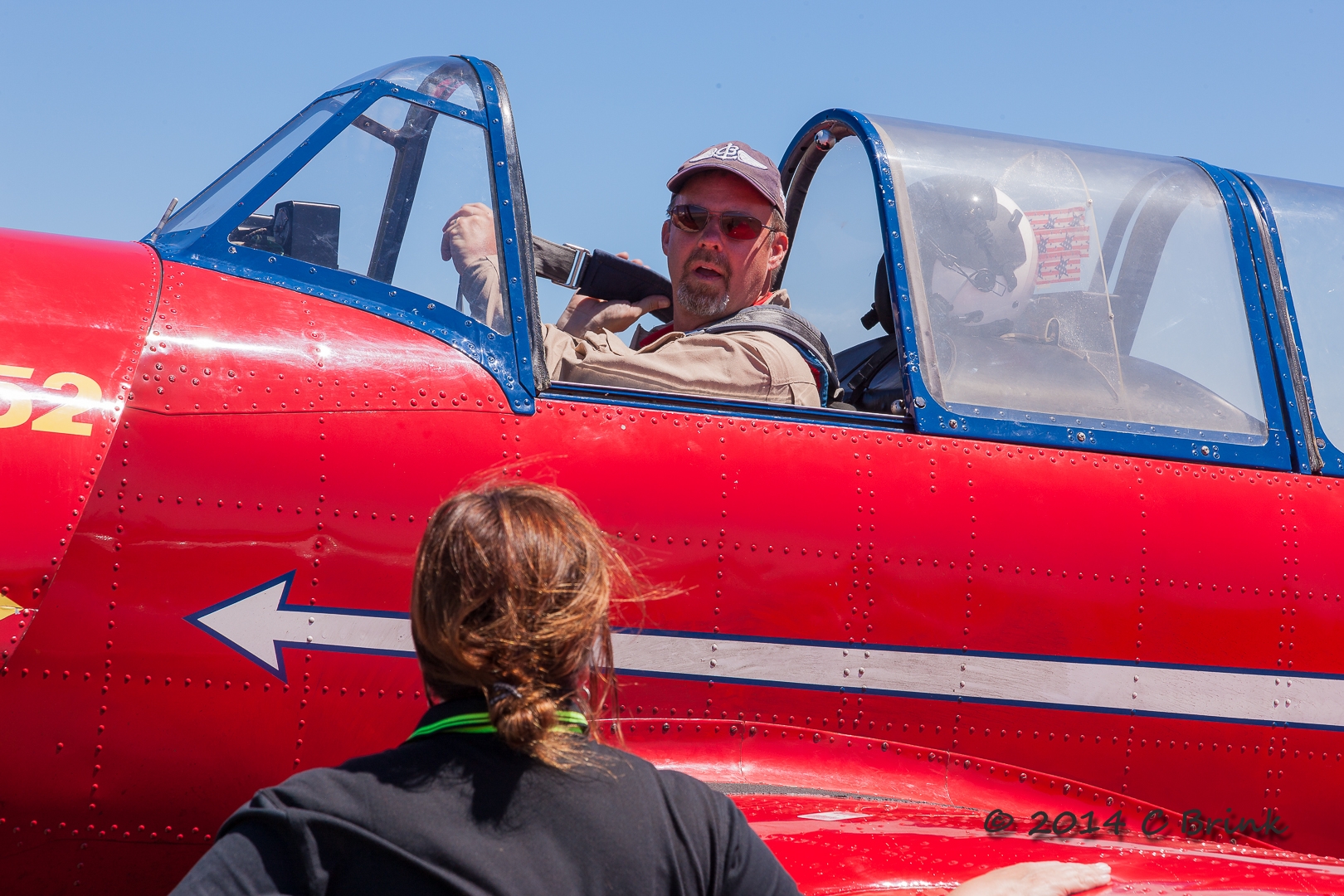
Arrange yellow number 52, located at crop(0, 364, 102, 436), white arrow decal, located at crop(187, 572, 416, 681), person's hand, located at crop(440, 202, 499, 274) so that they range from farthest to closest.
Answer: person's hand, located at crop(440, 202, 499, 274), white arrow decal, located at crop(187, 572, 416, 681), yellow number 52, located at crop(0, 364, 102, 436)

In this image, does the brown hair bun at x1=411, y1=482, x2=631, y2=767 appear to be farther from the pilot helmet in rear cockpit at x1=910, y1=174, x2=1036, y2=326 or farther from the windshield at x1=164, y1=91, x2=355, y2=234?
the pilot helmet in rear cockpit at x1=910, y1=174, x2=1036, y2=326

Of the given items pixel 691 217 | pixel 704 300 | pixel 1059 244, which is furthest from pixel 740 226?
pixel 1059 244

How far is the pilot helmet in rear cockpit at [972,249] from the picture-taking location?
365 centimetres

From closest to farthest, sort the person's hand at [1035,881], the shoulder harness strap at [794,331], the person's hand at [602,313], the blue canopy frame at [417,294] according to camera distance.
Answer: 1. the person's hand at [1035,881]
2. the blue canopy frame at [417,294]
3. the shoulder harness strap at [794,331]
4. the person's hand at [602,313]

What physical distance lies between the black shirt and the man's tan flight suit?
79.7 inches

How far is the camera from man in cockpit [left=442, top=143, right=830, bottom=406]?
3346 mm

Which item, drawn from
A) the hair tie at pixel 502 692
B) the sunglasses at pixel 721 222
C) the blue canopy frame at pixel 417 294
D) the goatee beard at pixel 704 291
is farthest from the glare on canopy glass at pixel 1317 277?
the hair tie at pixel 502 692

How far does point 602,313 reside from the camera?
14.8ft

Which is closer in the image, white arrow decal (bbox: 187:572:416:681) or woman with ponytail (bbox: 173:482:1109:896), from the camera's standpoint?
woman with ponytail (bbox: 173:482:1109:896)

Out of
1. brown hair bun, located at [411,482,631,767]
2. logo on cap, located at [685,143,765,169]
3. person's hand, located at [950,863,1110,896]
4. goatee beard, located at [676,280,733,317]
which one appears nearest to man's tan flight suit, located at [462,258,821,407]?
goatee beard, located at [676,280,733,317]

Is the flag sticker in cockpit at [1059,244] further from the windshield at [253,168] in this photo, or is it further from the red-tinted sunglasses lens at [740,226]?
the windshield at [253,168]

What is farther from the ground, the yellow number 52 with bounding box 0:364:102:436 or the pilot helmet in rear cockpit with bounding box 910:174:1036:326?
A: the pilot helmet in rear cockpit with bounding box 910:174:1036:326

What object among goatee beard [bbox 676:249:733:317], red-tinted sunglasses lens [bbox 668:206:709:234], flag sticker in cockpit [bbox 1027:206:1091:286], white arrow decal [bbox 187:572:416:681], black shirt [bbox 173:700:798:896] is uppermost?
flag sticker in cockpit [bbox 1027:206:1091:286]

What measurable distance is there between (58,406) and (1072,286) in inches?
121
